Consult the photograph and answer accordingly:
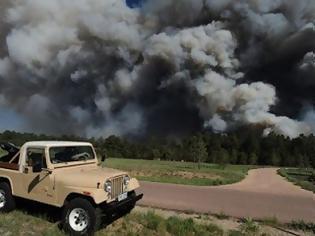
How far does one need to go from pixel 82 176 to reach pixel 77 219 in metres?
0.93

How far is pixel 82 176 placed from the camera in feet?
31.2

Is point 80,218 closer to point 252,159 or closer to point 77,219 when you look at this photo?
point 77,219

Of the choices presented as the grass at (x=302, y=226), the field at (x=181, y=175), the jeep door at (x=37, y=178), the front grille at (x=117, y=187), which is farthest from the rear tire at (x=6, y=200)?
the field at (x=181, y=175)

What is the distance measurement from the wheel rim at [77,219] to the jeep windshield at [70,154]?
4.65 ft

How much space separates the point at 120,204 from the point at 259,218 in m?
5.82

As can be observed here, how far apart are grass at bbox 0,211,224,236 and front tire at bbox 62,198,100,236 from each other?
0.93 feet

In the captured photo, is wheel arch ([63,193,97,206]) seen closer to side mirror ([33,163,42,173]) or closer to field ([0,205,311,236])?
field ([0,205,311,236])

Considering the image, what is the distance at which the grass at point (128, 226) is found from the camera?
947 centimetres

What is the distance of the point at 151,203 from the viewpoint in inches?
601

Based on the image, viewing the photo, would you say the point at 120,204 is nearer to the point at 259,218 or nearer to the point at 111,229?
the point at 111,229

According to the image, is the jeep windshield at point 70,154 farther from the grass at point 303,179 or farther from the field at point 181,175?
the field at point 181,175

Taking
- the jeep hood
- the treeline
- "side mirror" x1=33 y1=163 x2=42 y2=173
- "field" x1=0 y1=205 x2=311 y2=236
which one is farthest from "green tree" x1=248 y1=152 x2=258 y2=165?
"side mirror" x1=33 y1=163 x2=42 y2=173

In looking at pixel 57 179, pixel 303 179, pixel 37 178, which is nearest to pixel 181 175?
pixel 303 179

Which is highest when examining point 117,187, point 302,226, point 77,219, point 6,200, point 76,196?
point 117,187
